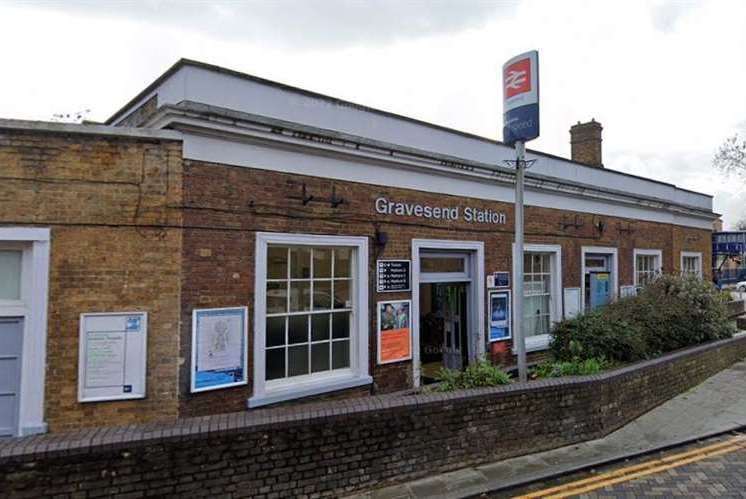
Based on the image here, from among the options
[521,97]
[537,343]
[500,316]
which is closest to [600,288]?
[537,343]

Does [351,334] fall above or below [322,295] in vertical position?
below

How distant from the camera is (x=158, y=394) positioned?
6.13 m

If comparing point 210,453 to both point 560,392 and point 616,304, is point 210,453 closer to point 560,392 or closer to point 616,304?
point 560,392

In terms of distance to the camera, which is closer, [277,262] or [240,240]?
[240,240]

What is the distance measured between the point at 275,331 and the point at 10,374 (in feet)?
10.9

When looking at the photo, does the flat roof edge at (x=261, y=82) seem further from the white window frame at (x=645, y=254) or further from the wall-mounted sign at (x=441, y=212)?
the white window frame at (x=645, y=254)

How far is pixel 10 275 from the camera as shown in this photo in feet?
19.5

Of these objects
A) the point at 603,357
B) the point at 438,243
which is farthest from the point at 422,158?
the point at 603,357

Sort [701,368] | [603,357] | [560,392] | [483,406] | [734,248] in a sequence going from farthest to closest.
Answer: [734,248] → [701,368] → [603,357] → [560,392] → [483,406]

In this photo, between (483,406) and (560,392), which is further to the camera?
(560,392)

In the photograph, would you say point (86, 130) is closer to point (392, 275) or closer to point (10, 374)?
point (10, 374)

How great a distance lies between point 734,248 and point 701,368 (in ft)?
47.1

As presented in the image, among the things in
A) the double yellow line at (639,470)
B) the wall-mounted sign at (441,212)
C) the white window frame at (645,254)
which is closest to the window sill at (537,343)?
the wall-mounted sign at (441,212)

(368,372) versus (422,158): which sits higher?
(422,158)
